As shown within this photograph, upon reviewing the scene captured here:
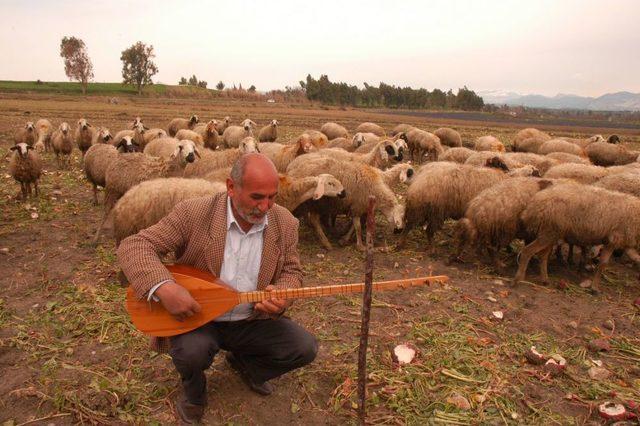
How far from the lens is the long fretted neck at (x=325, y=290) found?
3078mm

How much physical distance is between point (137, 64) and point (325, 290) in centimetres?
8751

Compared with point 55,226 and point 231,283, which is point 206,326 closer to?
point 231,283

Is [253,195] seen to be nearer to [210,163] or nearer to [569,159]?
[210,163]

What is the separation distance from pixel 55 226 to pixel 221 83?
10979 cm

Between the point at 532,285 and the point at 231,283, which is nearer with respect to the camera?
the point at 231,283

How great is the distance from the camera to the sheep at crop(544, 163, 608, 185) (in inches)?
355

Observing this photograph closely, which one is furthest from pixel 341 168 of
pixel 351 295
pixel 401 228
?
pixel 351 295

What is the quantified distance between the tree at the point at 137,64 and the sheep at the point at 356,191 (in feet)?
259

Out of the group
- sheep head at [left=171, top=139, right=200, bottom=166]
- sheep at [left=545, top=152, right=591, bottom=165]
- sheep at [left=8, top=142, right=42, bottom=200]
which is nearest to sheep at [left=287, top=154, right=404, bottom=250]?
sheep head at [left=171, top=139, right=200, bottom=166]

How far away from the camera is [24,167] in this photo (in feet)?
33.6

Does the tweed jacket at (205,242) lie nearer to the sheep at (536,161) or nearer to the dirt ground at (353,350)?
the dirt ground at (353,350)

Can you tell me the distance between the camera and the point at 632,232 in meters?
6.34

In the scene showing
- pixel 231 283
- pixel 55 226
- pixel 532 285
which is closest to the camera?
pixel 231 283

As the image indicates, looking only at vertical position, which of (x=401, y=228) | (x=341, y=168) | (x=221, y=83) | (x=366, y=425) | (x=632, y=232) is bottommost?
(x=366, y=425)
